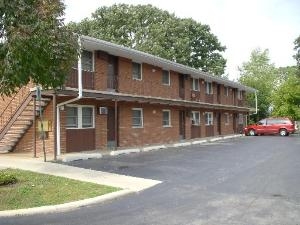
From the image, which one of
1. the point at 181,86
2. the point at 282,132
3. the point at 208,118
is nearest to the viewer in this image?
the point at 181,86

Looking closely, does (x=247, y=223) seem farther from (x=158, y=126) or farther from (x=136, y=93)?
(x=158, y=126)

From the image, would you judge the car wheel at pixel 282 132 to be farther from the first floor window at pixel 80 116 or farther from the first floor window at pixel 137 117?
the first floor window at pixel 80 116

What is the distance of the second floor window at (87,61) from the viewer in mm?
22219

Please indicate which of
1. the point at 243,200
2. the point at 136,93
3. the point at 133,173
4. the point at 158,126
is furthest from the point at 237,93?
the point at 243,200

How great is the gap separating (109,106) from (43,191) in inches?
515

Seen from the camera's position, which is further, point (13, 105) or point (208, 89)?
point (208, 89)

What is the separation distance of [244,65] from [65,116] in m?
66.7

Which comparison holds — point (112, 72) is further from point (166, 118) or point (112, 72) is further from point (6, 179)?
point (6, 179)

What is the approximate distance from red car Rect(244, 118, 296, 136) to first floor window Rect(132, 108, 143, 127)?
20732mm

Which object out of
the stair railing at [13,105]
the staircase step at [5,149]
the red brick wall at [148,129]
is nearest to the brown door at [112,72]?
the red brick wall at [148,129]

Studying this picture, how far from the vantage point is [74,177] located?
13.8m

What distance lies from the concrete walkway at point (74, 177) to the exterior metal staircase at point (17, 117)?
2.04 m

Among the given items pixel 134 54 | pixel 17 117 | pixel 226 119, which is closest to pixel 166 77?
pixel 134 54

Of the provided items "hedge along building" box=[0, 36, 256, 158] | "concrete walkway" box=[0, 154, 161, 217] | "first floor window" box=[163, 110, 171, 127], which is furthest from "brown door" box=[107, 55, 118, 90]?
"first floor window" box=[163, 110, 171, 127]
